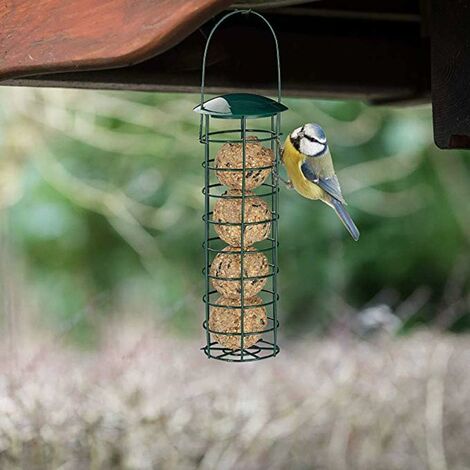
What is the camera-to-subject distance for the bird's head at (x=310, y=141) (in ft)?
6.45

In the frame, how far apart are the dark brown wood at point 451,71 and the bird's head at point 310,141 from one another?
0.47 m

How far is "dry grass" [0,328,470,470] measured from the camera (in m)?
3.97

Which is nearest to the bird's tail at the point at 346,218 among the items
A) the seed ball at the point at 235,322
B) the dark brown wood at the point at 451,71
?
the seed ball at the point at 235,322

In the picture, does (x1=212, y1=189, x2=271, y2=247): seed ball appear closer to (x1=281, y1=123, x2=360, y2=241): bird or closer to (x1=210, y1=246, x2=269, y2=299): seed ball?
(x1=210, y1=246, x2=269, y2=299): seed ball

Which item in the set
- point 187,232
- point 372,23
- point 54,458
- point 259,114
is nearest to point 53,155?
point 187,232

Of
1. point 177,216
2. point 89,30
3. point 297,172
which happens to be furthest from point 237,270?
point 177,216

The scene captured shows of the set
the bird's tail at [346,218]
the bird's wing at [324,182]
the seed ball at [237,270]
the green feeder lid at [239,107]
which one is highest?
the green feeder lid at [239,107]

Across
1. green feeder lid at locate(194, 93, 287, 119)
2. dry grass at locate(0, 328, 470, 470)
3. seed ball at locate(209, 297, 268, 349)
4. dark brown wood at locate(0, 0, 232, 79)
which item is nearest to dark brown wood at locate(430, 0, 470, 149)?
green feeder lid at locate(194, 93, 287, 119)

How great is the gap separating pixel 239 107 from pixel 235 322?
1.30ft

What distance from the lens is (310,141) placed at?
196cm

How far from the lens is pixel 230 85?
2066 mm

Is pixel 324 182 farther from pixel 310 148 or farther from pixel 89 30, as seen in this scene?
pixel 89 30

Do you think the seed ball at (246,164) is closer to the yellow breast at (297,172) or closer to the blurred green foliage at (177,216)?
the yellow breast at (297,172)

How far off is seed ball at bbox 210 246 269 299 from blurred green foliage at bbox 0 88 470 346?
2844 millimetres
